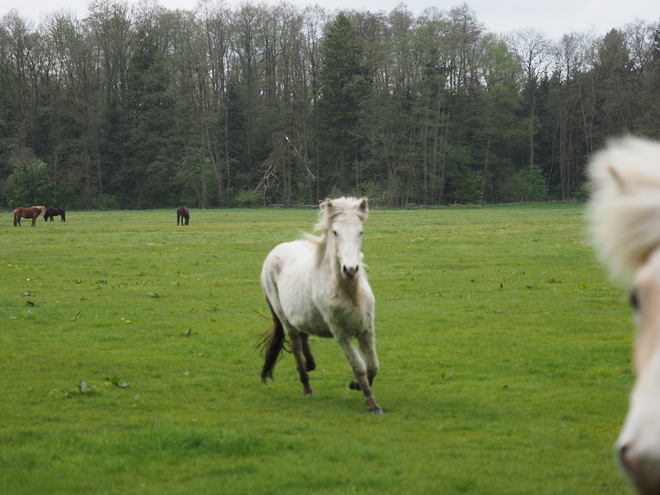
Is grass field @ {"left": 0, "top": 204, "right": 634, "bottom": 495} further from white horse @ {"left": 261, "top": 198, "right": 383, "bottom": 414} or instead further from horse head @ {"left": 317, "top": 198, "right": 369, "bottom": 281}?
horse head @ {"left": 317, "top": 198, "right": 369, "bottom": 281}

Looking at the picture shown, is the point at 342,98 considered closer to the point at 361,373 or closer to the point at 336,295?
the point at 336,295

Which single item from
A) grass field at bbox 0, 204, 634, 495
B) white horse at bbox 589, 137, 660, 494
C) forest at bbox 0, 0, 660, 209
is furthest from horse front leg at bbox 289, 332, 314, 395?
forest at bbox 0, 0, 660, 209

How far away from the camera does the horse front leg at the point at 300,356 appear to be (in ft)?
26.5

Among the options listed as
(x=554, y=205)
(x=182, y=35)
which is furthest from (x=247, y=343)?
(x=182, y=35)

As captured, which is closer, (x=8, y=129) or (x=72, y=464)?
(x=72, y=464)

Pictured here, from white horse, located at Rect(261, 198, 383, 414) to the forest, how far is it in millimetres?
54986

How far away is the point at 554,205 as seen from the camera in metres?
63.1

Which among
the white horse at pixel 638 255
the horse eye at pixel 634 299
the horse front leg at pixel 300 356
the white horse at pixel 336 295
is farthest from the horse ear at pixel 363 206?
the horse eye at pixel 634 299

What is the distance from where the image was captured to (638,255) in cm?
208

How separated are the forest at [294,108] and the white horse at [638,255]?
6079 centimetres

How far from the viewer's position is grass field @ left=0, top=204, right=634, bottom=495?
18.1ft

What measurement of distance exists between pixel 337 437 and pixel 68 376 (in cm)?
412

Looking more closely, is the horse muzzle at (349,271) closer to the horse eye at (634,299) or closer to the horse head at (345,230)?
the horse head at (345,230)

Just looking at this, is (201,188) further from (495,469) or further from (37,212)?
(495,469)
